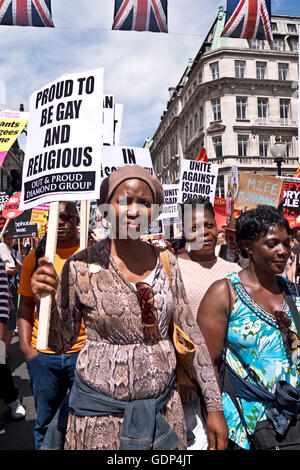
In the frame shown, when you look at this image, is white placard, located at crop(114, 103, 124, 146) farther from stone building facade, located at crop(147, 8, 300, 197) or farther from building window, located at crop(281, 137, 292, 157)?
building window, located at crop(281, 137, 292, 157)

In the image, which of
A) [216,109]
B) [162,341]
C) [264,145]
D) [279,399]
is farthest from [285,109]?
[162,341]

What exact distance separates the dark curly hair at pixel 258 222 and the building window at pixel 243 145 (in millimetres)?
37334

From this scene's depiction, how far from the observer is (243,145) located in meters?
38.1

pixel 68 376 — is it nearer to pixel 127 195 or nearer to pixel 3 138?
pixel 127 195

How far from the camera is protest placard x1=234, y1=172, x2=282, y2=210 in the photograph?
21.8ft

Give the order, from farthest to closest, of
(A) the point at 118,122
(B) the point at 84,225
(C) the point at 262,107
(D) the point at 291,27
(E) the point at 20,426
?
(D) the point at 291,27, (C) the point at 262,107, (A) the point at 118,122, (E) the point at 20,426, (B) the point at 84,225

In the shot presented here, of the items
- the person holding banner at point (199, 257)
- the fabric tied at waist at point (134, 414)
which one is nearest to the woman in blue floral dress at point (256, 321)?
the fabric tied at waist at point (134, 414)

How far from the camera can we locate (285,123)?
39.5 meters

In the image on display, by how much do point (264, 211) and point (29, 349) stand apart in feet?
5.63

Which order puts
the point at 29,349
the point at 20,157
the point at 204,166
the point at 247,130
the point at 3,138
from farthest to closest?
the point at 20,157 < the point at 247,130 < the point at 204,166 < the point at 3,138 < the point at 29,349

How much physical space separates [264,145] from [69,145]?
39.1 meters

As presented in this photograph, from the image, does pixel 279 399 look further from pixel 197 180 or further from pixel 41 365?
pixel 197 180

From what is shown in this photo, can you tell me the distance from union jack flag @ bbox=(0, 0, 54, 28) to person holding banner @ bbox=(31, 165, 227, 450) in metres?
5.22

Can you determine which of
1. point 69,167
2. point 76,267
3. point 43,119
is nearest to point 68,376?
point 76,267
